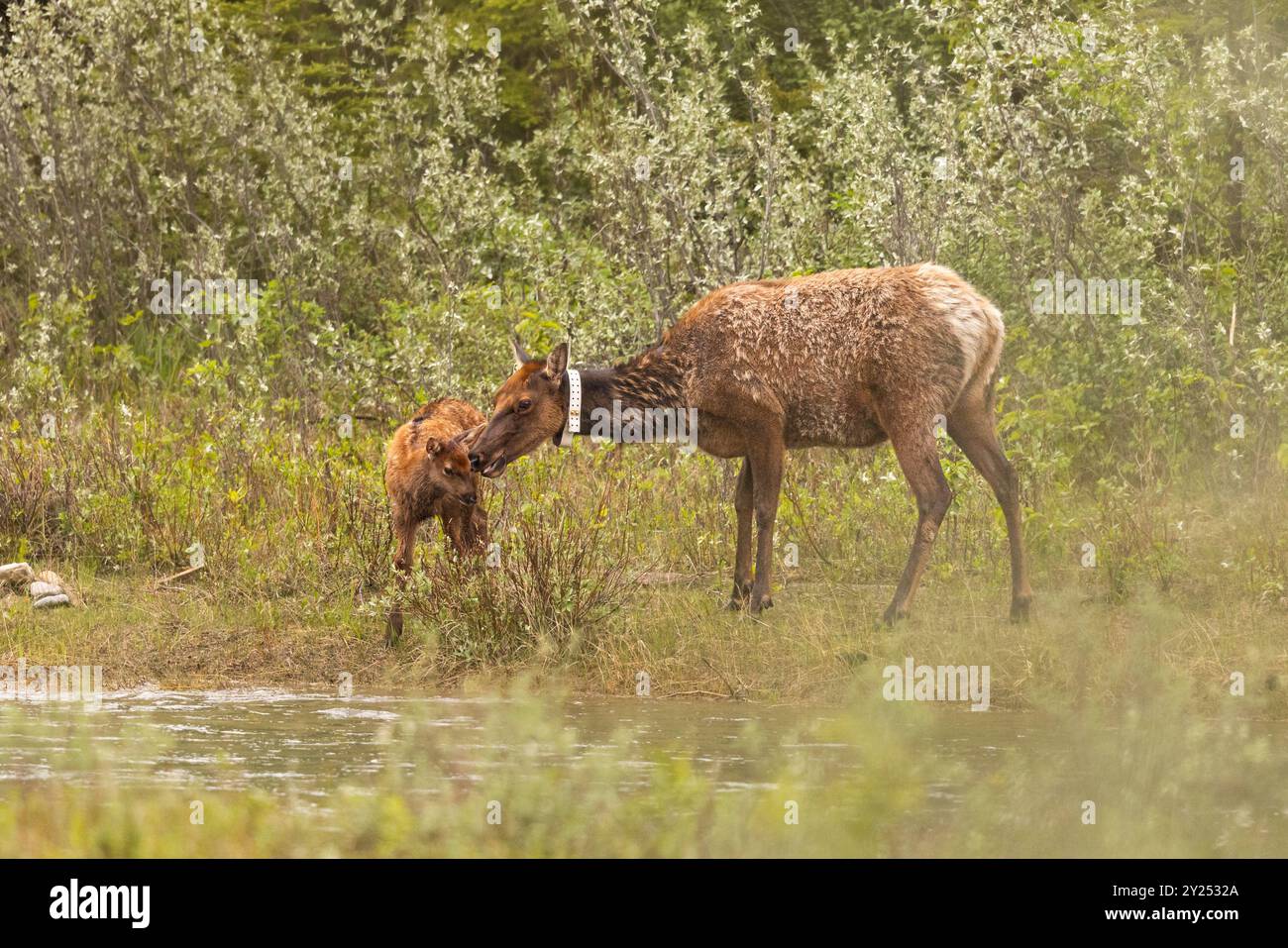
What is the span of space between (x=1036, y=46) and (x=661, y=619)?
6037mm

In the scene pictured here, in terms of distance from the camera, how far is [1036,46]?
45.5 ft

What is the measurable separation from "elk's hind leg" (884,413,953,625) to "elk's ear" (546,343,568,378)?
2.01 metres

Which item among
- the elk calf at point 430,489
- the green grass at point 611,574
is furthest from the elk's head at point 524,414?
the green grass at point 611,574

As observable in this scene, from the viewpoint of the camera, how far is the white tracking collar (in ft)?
36.3

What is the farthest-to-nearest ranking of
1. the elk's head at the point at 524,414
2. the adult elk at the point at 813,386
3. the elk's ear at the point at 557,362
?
the elk's ear at the point at 557,362 → the elk's head at the point at 524,414 → the adult elk at the point at 813,386

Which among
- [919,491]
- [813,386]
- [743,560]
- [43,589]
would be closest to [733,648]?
[743,560]

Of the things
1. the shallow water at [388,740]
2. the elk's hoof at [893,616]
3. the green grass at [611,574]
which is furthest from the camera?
the elk's hoof at [893,616]

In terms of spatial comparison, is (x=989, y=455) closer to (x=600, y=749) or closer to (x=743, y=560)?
(x=743, y=560)

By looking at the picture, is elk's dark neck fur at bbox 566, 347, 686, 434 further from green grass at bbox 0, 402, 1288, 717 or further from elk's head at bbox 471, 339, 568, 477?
green grass at bbox 0, 402, 1288, 717

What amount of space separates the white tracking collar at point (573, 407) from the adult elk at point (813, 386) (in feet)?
0.07

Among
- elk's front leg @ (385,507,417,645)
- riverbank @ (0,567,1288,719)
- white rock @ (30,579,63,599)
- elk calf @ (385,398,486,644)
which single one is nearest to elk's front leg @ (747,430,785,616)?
riverbank @ (0,567,1288,719)

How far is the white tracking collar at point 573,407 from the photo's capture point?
36.3 ft

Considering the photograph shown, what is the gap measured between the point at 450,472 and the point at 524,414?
0.61 metres

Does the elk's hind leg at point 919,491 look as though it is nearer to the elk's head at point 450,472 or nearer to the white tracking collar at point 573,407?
the white tracking collar at point 573,407
